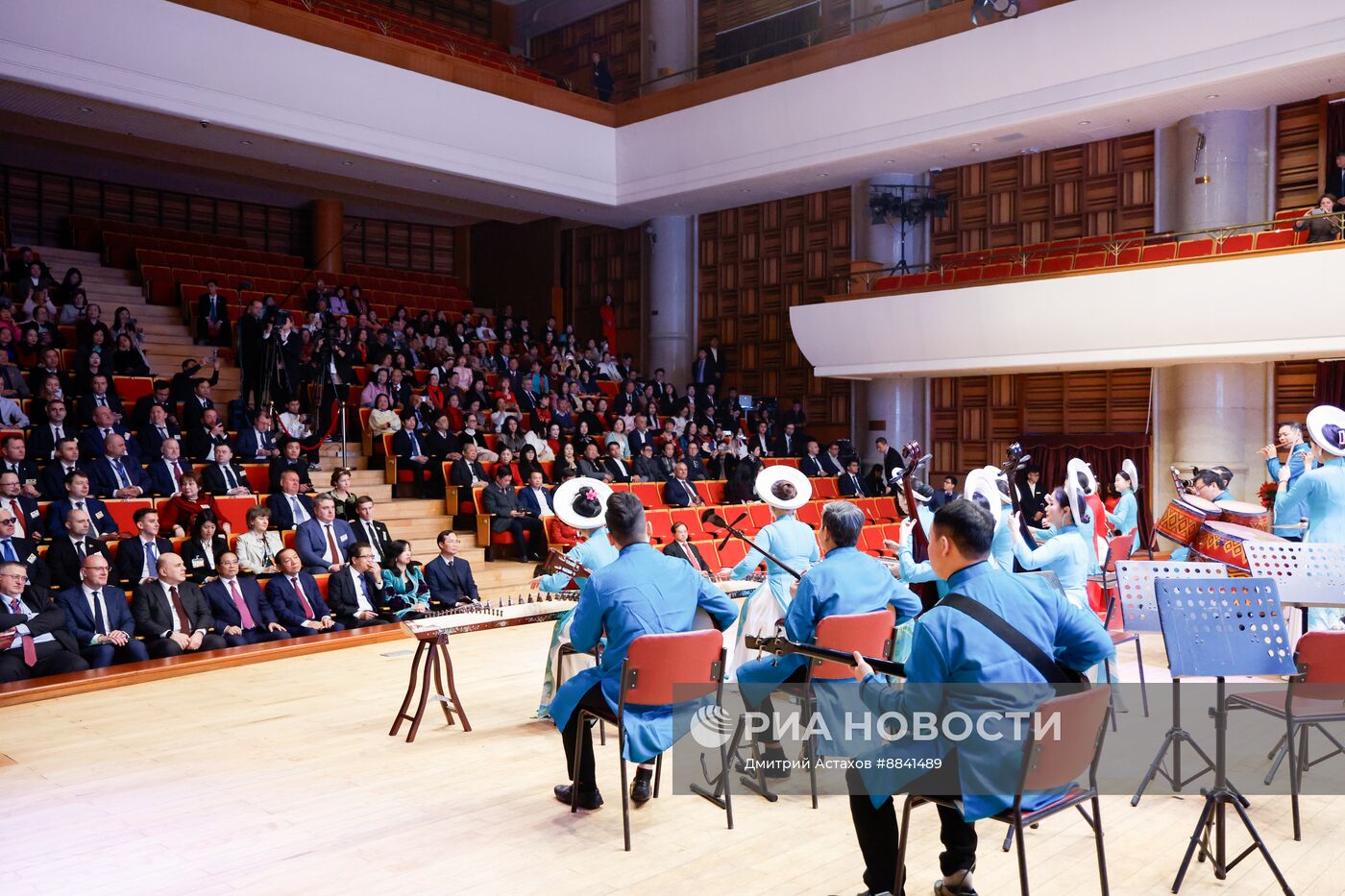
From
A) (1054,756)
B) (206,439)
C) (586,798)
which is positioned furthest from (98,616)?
(1054,756)

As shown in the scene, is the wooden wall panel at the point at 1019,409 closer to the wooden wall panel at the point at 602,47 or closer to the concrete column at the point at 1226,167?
the concrete column at the point at 1226,167

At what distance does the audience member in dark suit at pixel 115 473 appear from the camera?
8.54m

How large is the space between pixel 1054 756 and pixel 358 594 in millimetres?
6329

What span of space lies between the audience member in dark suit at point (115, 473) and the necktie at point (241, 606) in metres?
1.83

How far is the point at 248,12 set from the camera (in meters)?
11.6

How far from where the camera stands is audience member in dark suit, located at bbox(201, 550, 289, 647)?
7.19m

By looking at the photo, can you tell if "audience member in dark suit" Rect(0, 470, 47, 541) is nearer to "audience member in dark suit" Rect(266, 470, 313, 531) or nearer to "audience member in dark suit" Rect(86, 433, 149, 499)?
"audience member in dark suit" Rect(86, 433, 149, 499)

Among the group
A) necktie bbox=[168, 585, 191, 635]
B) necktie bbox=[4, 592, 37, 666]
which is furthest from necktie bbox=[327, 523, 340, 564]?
necktie bbox=[4, 592, 37, 666]

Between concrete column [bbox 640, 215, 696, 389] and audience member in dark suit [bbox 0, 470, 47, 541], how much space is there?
10771 mm

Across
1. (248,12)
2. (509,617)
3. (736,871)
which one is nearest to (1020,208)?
(248,12)

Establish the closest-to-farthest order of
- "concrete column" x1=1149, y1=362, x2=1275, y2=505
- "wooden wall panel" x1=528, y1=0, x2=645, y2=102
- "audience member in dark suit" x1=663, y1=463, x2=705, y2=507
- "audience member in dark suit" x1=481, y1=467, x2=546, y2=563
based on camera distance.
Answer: "audience member in dark suit" x1=481, y1=467, x2=546, y2=563, "concrete column" x1=1149, y1=362, x2=1275, y2=505, "audience member in dark suit" x1=663, y1=463, x2=705, y2=507, "wooden wall panel" x1=528, y1=0, x2=645, y2=102

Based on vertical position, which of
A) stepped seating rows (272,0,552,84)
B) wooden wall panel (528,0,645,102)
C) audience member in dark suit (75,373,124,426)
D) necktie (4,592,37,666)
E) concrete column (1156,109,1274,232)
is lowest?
necktie (4,592,37,666)

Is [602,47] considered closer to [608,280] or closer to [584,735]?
[608,280]

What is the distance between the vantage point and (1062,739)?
8.66 feet
